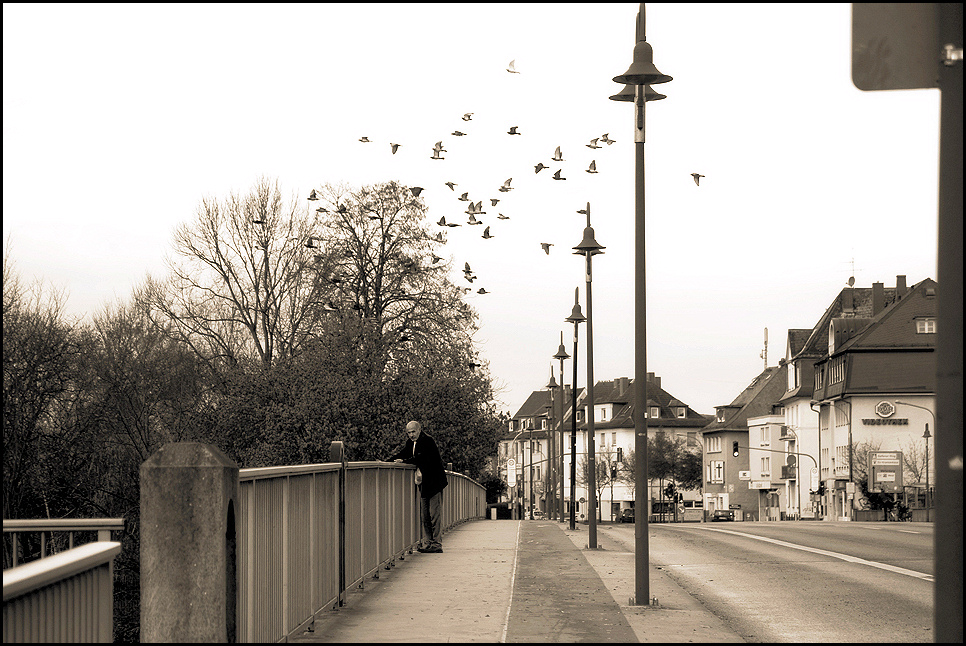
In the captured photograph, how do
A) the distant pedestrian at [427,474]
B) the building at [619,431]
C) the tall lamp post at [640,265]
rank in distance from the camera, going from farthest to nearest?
the building at [619,431]
the distant pedestrian at [427,474]
the tall lamp post at [640,265]

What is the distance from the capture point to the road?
1011cm

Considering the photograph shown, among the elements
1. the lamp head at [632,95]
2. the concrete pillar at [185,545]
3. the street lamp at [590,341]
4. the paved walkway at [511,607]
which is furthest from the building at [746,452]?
the concrete pillar at [185,545]

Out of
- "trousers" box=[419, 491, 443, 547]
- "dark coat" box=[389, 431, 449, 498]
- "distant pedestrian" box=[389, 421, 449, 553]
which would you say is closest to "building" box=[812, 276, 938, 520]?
"trousers" box=[419, 491, 443, 547]

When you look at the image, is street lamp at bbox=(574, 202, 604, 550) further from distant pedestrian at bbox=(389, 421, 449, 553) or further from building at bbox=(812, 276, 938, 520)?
building at bbox=(812, 276, 938, 520)

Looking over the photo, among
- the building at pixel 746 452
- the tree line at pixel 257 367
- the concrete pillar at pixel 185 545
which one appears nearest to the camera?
the concrete pillar at pixel 185 545

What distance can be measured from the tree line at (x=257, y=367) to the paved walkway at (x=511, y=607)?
12.5 m

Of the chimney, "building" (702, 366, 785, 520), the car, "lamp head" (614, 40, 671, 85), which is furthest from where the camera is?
the car

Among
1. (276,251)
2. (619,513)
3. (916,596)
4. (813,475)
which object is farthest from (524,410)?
(916,596)

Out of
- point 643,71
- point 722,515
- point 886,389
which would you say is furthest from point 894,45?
point 722,515

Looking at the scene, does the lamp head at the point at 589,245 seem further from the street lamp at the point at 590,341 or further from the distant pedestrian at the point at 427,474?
the distant pedestrian at the point at 427,474

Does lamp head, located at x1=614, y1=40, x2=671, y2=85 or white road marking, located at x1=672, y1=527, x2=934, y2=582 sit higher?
lamp head, located at x1=614, y1=40, x2=671, y2=85

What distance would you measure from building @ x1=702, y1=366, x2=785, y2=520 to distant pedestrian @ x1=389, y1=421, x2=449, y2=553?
296ft

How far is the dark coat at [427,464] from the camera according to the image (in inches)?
645

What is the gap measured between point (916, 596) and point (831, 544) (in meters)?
10.2
